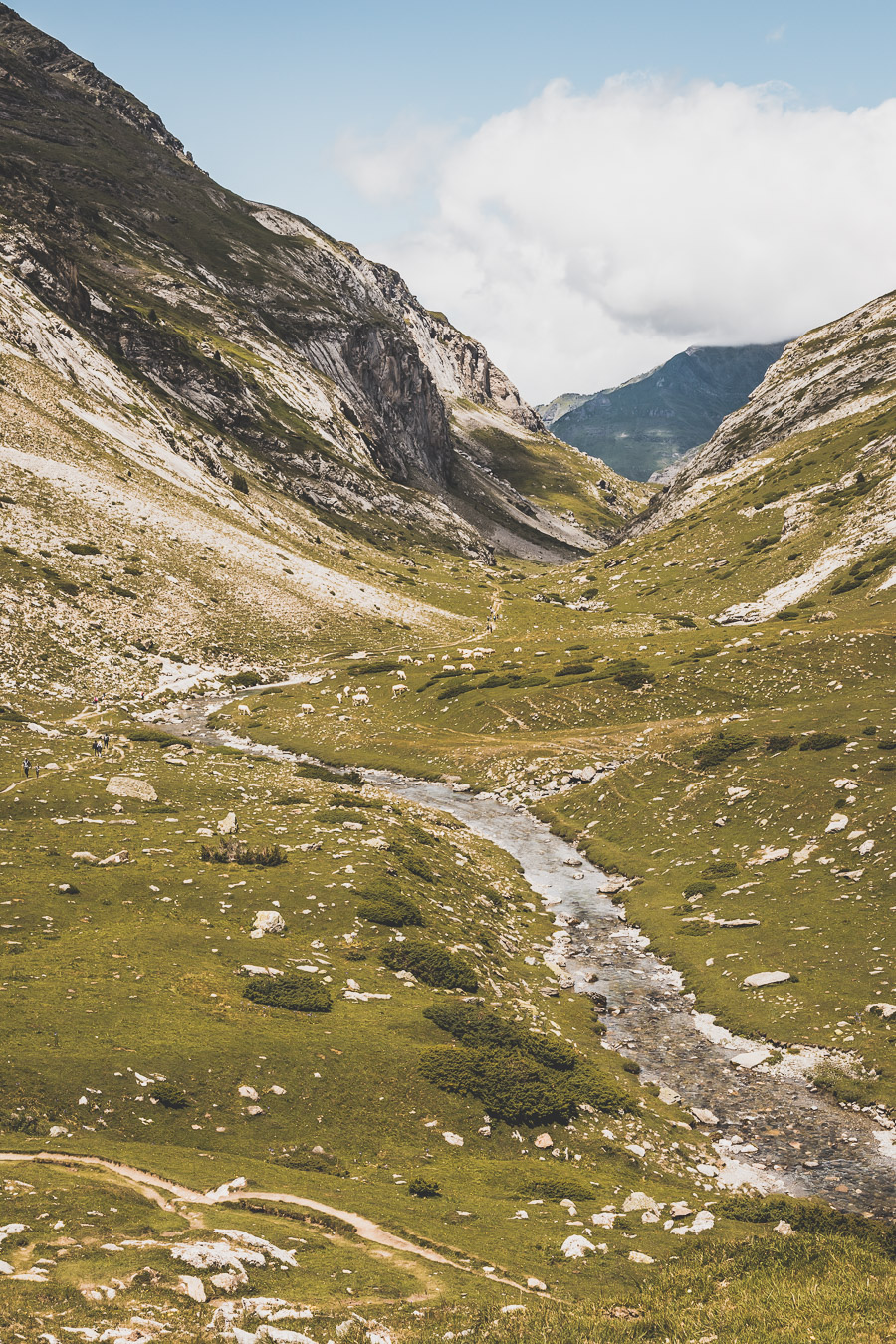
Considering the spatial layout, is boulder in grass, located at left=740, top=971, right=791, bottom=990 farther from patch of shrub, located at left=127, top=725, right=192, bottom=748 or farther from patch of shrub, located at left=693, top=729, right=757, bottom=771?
patch of shrub, located at left=127, top=725, right=192, bottom=748

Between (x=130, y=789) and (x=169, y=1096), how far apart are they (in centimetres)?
2265

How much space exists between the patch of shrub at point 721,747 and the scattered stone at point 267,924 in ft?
92.3

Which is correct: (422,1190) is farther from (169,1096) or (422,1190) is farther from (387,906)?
(387,906)

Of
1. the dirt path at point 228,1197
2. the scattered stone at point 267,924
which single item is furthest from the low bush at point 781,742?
the dirt path at point 228,1197

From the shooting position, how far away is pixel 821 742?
1596 inches

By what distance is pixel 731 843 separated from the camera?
37125mm

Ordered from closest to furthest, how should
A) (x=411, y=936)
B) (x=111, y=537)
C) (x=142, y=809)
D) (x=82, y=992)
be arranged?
(x=82, y=992) < (x=411, y=936) < (x=142, y=809) < (x=111, y=537)

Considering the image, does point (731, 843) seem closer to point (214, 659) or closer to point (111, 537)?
point (214, 659)

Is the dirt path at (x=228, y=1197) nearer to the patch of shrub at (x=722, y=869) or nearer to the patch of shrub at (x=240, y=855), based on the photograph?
the patch of shrub at (x=240, y=855)

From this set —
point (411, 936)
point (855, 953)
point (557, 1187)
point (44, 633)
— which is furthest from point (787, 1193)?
point (44, 633)

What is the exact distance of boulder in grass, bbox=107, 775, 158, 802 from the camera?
1425 inches

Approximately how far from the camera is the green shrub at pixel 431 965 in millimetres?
24953

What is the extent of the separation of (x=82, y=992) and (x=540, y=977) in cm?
1612

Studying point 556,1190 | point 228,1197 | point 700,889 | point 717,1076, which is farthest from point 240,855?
point 700,889
